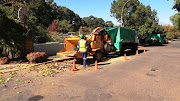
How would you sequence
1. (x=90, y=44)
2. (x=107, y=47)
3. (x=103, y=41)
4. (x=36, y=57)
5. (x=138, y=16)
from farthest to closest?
(x=138, y=16)
(x=103, y=41)
(x=107, y=47)
(x=90, y=44)
(x=36, y=57)

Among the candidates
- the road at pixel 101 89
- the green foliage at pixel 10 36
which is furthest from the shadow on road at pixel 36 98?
the green foliage at pixel 10 36

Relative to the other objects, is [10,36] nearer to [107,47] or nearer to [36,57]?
[36,57]

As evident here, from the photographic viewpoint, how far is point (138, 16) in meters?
29.1

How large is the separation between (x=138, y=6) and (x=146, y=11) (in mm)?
1873

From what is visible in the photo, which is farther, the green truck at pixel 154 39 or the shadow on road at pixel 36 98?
the green truck at pixel 154 39

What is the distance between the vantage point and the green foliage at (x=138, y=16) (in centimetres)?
2859

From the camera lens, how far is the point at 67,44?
1055 cm

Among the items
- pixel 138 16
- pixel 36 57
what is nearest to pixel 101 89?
pixel 36 57

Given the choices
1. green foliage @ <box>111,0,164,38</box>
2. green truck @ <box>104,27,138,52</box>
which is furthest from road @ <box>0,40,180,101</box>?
green foliage @ <box>111,0,164,38</box>

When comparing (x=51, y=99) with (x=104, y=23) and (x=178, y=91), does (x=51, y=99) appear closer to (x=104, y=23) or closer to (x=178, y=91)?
(x=178, y=91)

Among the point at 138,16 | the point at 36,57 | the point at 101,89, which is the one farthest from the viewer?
the point at 138,16

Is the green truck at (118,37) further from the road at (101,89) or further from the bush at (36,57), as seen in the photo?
the road at (101,89)

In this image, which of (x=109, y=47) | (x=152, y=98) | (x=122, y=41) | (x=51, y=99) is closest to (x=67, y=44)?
(x=109, y=47)

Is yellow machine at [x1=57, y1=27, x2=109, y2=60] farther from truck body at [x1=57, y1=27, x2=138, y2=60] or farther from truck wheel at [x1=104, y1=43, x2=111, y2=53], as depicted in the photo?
truck wheel at [x1=104, y1=43, x2=111, y2=53]
